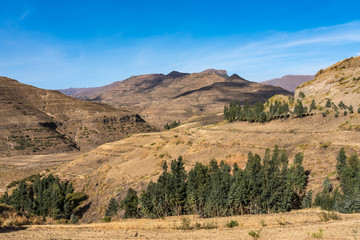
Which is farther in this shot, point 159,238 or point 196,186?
point 196,186

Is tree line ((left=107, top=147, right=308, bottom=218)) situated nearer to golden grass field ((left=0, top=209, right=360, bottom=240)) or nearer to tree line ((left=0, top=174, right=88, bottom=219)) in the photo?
golden grass field ((left=0, top=209, right=360, bottom=240))

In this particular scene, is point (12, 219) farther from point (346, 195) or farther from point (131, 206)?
point (346, 195)

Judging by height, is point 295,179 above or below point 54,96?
below

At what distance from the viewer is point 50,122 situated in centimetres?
13962

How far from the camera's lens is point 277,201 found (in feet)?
93.2

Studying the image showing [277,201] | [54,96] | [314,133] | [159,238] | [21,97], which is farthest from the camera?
[54,96]

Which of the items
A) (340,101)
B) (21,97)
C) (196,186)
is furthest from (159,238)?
(21,97)

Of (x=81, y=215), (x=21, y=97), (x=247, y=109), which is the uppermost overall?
(x=21, y=97)

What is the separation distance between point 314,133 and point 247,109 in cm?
2923

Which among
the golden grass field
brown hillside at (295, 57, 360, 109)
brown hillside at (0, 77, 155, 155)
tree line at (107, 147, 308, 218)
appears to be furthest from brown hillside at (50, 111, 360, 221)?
brown hillside at (0, 77, 155, 155)

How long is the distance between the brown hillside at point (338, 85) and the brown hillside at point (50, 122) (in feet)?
308

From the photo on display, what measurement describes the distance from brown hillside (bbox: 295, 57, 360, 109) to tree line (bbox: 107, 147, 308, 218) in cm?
4085

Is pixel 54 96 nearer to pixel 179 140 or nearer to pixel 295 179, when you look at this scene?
pixel 179 140

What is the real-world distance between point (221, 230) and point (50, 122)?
5628 inches
